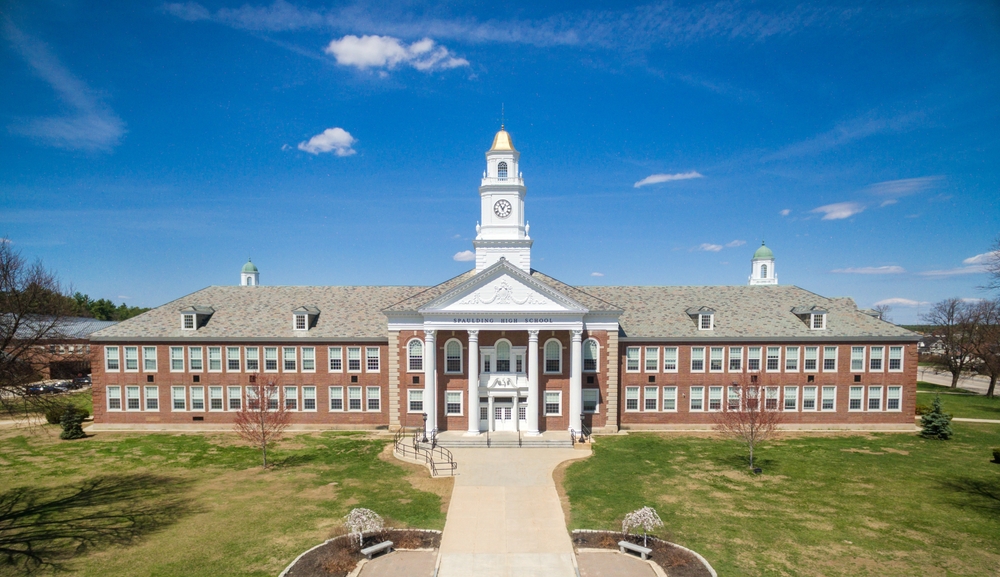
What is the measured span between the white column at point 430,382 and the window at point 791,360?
29464 millimetres

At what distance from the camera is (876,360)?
41.0 meters

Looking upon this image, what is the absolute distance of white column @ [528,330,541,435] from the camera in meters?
36.5

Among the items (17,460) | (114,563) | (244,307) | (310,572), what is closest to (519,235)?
(244,307)

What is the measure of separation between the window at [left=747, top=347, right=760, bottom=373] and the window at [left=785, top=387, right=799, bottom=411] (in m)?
3.18

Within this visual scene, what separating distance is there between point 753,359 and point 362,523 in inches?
1364

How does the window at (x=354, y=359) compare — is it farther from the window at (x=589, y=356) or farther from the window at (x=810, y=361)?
the window at (x=810, y=361)

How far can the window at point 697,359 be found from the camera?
40.9 metres

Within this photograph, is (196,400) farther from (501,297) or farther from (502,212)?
(502,212)

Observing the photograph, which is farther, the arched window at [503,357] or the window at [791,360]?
the window at [791,360]

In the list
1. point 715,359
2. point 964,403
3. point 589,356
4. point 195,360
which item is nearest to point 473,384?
point 589,356

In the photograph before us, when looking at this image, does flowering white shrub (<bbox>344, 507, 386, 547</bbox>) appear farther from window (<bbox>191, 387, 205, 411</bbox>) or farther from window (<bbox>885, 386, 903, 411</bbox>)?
window (<bbox>885, 386, 903, 411</bbox>)

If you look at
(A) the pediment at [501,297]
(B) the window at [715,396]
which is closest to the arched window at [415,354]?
(A) the pediment at [501,297]

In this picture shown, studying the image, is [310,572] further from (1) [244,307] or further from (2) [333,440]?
(1) [244,307]

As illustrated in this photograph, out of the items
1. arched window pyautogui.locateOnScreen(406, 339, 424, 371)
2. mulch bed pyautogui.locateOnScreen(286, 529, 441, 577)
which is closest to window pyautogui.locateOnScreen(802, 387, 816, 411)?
arched window pyautogui.locateOnScreen(406, 339, 424, 371)
